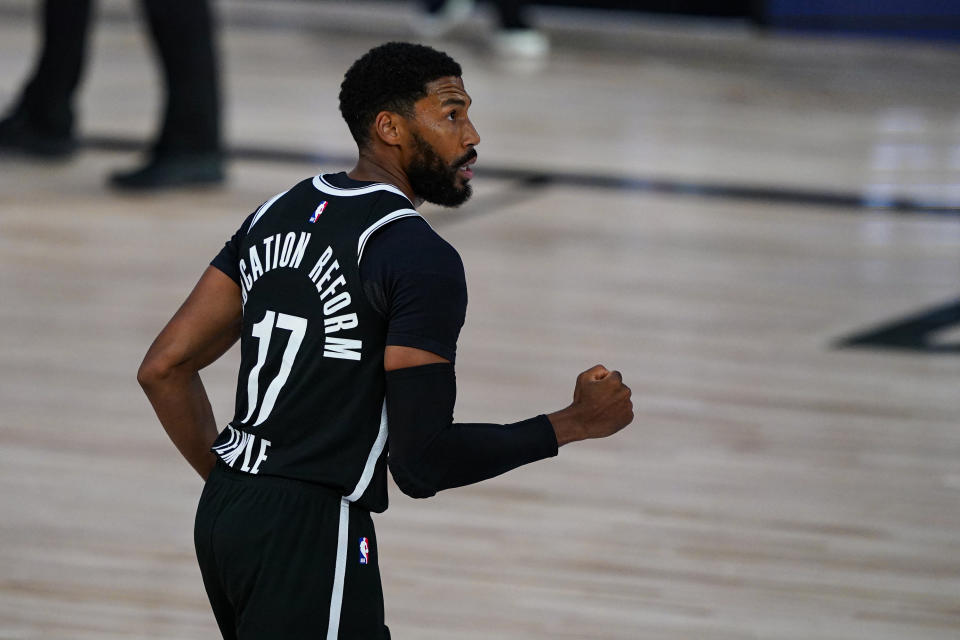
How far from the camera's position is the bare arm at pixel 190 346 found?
1.79 metres

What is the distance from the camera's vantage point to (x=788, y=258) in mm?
5730

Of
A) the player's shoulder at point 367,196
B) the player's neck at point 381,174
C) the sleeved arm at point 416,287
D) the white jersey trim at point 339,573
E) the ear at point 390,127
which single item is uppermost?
the ear at point 390,127

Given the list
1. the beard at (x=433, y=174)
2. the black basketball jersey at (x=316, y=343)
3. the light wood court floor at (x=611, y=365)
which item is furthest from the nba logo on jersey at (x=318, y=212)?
the light wood court floor at (x=611, y=365)

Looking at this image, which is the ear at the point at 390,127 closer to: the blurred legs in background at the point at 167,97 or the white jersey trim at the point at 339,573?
the white jersey trim at the point at 339,573

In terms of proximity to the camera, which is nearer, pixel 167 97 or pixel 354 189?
pixel 354 189

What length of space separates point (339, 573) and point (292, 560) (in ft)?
0.17

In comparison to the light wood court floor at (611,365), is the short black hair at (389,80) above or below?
above

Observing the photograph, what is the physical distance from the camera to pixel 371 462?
1691 mm

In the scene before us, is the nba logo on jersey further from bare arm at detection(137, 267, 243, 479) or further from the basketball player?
bare arm at detection(137, 267, 243, 479)

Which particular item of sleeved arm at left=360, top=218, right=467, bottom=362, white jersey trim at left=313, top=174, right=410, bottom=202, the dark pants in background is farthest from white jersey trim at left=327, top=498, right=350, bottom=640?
the dark pants in background

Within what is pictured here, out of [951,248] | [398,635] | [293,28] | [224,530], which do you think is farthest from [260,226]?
[293,28]

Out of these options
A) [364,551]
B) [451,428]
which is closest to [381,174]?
[451,428]

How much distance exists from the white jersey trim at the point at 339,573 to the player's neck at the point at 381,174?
0.34 metres

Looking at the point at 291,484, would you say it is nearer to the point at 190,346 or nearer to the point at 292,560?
the point at 292,560
